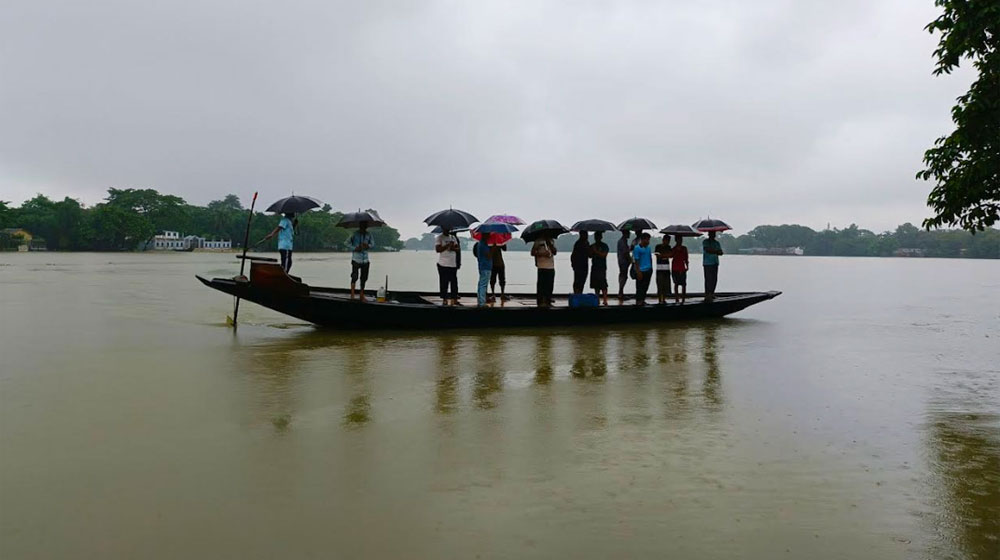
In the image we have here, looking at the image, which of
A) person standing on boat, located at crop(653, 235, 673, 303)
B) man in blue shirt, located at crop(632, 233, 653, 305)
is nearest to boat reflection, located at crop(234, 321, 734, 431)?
man in blue shirt, located at crop(632, 233, 653, 305)

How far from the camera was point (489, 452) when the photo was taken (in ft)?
17.7

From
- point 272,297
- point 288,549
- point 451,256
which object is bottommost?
point 288,549

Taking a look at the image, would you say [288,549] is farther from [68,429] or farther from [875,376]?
[875,376]

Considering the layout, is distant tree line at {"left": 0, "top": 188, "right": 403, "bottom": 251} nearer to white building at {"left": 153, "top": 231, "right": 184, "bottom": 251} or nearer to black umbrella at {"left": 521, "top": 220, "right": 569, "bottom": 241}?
white building at {"left": 153, "top": 231, "right": 184, "bottom": 251}

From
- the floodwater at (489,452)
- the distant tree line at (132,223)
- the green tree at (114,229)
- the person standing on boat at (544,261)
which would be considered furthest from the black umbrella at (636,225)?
the green tree at (114,229)

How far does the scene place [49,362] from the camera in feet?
31.0

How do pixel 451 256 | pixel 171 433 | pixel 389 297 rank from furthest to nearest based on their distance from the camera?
pixel 389 297 → pixel 451 256 → pixel 171 433

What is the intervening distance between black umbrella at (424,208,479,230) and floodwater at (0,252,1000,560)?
107 inches

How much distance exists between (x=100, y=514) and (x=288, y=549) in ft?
4.67

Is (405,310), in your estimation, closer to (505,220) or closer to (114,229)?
(505,220)

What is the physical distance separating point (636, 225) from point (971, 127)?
649 centimetres

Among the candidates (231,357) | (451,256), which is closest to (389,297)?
(451,256)

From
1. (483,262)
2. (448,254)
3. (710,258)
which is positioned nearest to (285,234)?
(448,254)

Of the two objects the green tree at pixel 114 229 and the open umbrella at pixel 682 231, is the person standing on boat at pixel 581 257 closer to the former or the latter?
the open umbrella at pixel 682 231
